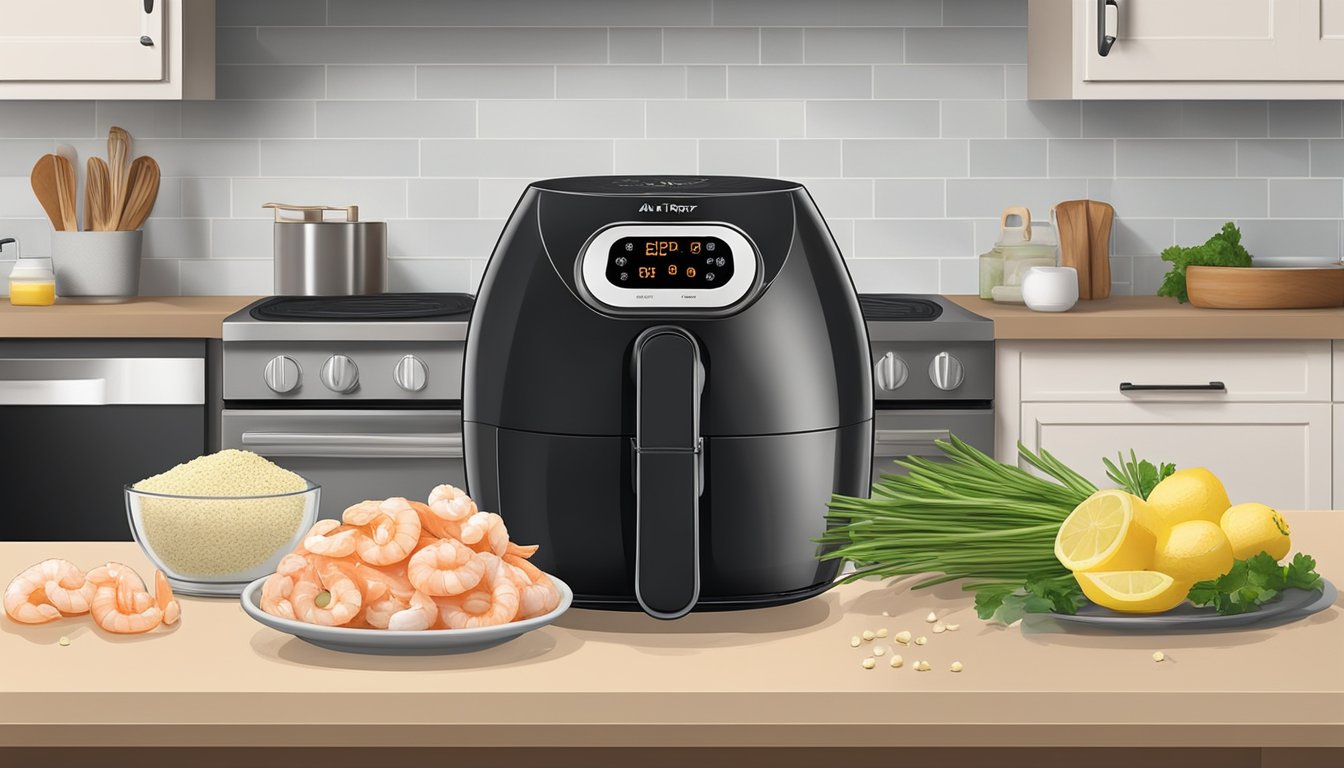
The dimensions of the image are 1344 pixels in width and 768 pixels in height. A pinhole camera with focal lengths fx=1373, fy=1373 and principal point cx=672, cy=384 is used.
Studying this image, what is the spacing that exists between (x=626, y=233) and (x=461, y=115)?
2.50 metres

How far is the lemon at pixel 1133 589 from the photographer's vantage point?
88 centimetres

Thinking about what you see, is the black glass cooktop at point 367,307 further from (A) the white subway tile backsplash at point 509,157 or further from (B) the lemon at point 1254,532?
(B) the lemon at point 1254,532

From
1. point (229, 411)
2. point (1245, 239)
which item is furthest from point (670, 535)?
point (1245, 239)

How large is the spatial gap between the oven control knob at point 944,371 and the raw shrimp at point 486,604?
194cm

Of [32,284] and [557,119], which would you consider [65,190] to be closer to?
[32,284]

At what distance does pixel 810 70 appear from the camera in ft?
11.1

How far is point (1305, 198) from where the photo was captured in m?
3.42

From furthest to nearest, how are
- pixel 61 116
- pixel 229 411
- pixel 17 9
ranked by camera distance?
pixel 61 116
pixel 17 9
pixel 229 411

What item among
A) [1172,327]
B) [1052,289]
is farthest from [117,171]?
[1172,327]

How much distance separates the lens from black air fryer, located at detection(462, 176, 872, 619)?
0.95 metres

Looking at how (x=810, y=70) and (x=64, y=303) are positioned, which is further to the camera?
(x=810, y=70)

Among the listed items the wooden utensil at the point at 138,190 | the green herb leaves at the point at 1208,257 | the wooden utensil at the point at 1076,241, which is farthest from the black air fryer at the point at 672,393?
the wooden utensil at the point at 138,190

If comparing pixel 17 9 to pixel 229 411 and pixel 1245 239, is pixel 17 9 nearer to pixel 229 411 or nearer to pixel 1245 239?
pixel 229 411

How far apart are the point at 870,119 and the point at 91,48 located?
1.79 m
